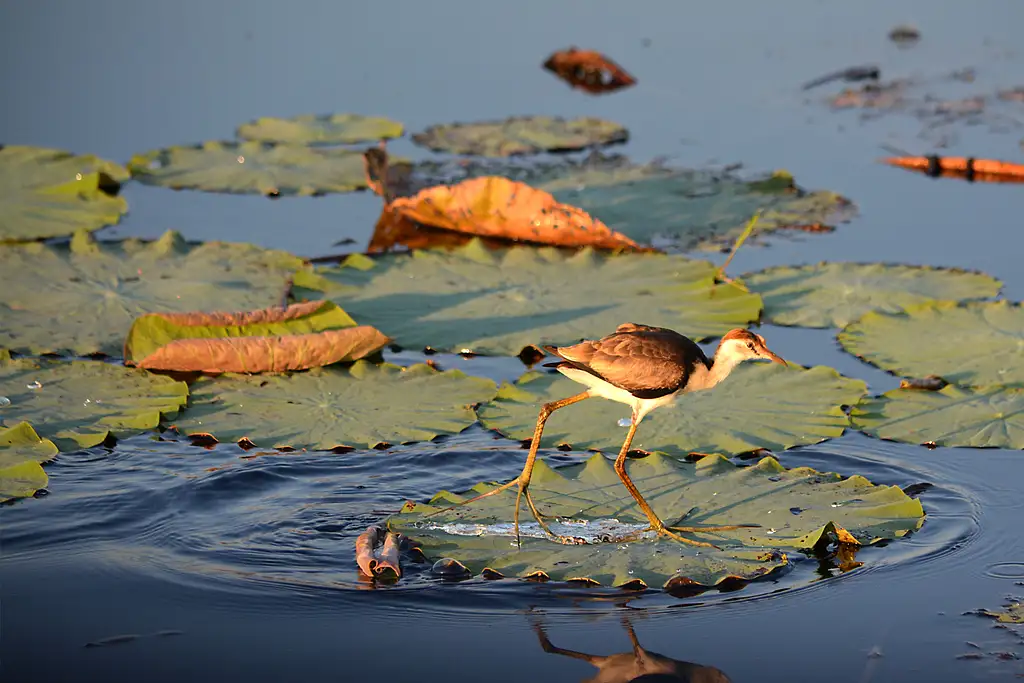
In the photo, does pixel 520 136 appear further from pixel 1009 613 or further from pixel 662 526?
pixel 1009 613

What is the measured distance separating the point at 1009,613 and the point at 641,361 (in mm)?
1598

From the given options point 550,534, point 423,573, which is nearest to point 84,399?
point 423,573

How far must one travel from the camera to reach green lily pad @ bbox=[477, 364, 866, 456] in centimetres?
587

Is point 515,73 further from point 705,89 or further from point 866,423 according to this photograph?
point 866,423

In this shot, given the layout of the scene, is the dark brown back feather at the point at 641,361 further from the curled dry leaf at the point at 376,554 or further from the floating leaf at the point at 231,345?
the floating leaf at the point at 231,345

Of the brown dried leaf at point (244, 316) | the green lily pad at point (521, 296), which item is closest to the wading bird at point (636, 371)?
the green lily pad at point (521, 296)

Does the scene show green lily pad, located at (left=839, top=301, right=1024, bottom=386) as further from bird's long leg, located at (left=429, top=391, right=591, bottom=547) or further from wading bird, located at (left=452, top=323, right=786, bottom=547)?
bird's long leg, located at (left=429, top=391, right=591, bottom=547)

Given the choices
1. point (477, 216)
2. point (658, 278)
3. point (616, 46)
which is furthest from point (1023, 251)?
point (616, 46)

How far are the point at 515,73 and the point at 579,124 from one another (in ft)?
7.06

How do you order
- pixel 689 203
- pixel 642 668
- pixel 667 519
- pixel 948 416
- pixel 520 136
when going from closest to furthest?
pixel 642 668, pixel 667 519, pixel 948 416, pixel 689 203, pixel 520 136

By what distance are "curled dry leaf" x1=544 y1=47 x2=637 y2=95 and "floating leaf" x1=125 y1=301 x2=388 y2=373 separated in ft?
20.5

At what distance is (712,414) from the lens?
6133mm

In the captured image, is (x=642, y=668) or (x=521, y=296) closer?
(x=642, y=668)

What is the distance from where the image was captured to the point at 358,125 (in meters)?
10.5
